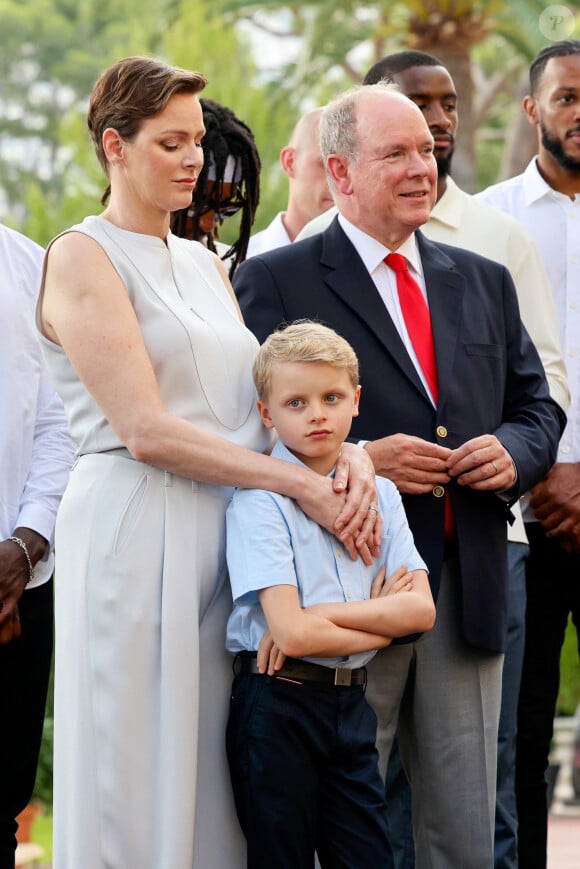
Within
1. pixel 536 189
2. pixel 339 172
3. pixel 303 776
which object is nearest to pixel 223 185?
pixel 339 172

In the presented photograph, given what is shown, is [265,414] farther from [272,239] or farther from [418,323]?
[272,239]

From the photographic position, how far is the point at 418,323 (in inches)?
149

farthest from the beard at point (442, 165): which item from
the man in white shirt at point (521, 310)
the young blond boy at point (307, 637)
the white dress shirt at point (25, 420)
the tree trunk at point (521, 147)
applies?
the tree trunk at point (521, 147)

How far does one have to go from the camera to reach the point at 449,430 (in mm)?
3672

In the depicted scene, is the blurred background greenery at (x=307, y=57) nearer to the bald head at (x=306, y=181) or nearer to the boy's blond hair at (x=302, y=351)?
the bald head at (x=306, y=181)

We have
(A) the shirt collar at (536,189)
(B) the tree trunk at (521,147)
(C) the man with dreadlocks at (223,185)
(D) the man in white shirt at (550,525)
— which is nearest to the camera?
(C) the man with dreadlocks at (223,185)

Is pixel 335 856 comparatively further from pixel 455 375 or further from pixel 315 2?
pixel 315 2

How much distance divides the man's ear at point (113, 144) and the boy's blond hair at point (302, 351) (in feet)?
1.82

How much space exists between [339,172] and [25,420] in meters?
1.09

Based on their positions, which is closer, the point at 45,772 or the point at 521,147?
the point at 45,772

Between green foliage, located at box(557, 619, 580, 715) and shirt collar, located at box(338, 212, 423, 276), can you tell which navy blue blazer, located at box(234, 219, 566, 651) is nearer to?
shirt collar, located at box(338, 212, 423, 276)

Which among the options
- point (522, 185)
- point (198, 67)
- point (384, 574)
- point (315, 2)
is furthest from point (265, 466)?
point (315, 2)

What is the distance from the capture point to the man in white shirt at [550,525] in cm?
464

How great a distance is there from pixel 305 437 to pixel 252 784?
80 centimetres
